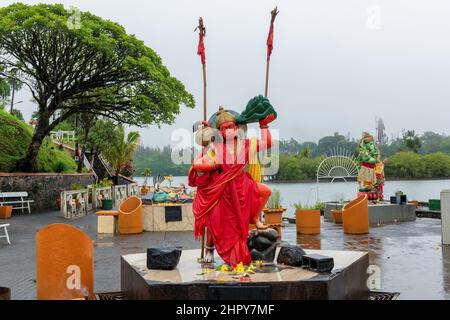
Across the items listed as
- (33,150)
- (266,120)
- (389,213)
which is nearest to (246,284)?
(266,120)

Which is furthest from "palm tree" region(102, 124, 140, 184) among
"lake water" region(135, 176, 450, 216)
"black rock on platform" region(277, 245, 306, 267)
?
"black rock on platform" region(277, 245, 306, 267)

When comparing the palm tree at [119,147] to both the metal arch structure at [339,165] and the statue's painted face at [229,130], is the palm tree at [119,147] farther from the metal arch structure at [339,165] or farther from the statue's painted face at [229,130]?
the statue's painted face at [229,130]

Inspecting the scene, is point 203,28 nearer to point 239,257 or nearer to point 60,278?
point 239,257

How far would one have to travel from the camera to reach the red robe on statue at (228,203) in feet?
20.9

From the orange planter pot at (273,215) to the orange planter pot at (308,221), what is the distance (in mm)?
891

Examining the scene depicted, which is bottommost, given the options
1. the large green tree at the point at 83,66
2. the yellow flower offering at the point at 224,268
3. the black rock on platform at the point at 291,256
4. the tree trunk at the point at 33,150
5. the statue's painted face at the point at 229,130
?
the yellow flower offering at the point at 224,268

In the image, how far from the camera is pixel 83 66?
2408 cm

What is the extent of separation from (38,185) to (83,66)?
6.20 meters

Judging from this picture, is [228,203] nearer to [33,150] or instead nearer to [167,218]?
[167,218]

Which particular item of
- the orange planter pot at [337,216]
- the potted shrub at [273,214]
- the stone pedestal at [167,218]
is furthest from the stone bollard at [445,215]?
the stone pedestal at [167,218]

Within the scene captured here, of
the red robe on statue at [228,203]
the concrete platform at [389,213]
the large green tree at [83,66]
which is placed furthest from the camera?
the large green tree at [83,66]

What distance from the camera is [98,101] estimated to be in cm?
2611

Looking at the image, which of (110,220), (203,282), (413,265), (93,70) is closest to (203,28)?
(203,282)

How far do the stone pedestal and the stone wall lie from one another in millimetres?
9100
